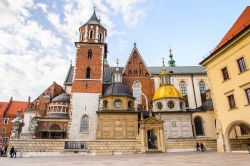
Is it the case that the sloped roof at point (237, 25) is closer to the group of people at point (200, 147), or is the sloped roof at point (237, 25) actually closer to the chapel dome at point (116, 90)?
the group of people at point (200, 147)

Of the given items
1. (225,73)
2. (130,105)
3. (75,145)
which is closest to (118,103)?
(130,105)

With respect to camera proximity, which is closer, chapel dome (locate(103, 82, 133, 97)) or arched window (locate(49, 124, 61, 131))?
chapel dome (locate(103, 82, 133, 97))

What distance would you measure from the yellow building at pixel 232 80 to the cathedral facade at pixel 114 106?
25.7 feet

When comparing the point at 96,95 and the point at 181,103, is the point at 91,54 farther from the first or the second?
the point at 181,103

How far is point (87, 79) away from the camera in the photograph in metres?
33.2

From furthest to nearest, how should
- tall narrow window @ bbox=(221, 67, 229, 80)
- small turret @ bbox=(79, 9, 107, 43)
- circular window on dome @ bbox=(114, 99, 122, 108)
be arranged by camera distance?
small turret @ bbox=(79, 9, 107, 43) < circular window on dome @ bbox=(114, 99, 122, 108) < tall narrow window @ bbox=(221, 67, 229, 80)

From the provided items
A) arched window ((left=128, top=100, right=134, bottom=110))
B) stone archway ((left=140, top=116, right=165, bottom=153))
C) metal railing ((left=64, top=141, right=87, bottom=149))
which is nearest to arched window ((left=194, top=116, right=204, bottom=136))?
stone archway ((left=140, top=116, right=165, bottom=153))

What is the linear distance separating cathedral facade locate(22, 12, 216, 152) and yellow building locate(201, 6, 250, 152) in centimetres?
783

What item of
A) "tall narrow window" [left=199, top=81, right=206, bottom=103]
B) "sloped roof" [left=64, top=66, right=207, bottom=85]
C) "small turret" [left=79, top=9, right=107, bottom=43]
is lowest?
"tall narrow window" [left=199, top=81, right=206, bottom=103]

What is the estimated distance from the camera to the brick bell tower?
30.1m

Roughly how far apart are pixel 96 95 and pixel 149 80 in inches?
439

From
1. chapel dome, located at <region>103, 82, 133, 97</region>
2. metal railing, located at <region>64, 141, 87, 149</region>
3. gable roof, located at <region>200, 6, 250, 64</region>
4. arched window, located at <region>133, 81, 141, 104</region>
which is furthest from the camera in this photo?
arched window, located at <region>133, 81, 141, 104</region>

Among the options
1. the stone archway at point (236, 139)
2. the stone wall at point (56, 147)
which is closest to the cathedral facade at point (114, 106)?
the stone wall at point (56, 147)

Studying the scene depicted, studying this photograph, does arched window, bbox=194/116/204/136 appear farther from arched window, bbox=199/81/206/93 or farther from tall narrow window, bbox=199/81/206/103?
arched window, bbox=199/81/206/93
